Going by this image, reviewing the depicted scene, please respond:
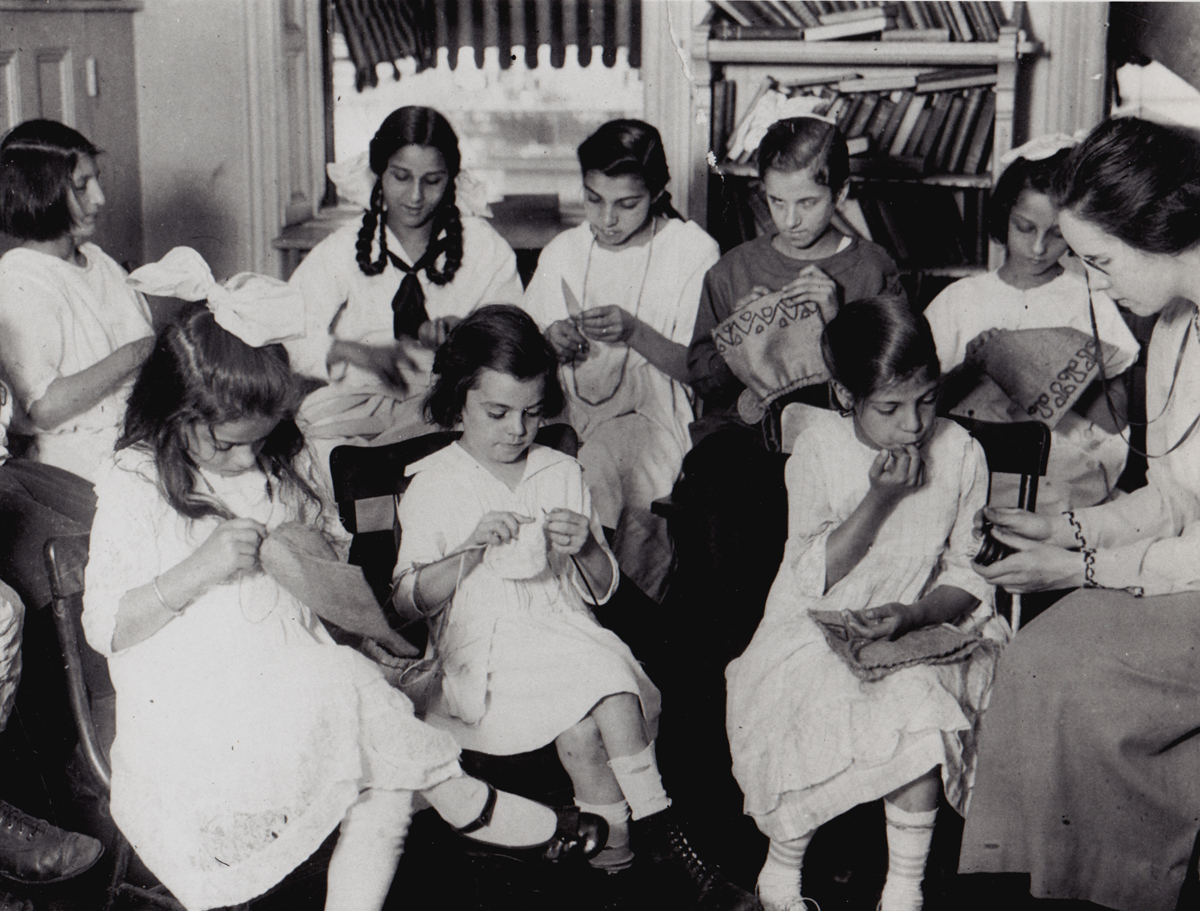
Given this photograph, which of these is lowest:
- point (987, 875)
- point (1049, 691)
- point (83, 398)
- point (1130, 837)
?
point (987, 875)

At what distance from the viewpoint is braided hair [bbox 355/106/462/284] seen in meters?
3.35

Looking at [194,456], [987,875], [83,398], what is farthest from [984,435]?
[83,398]

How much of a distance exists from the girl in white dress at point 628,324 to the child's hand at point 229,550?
130cm

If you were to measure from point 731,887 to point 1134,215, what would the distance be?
1.30m

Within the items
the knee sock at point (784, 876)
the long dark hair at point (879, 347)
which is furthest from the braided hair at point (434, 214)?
the knee sock at point (784, 876)

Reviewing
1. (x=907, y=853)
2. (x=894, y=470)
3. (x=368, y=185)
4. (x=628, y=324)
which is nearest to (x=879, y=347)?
(x=894, y=470)

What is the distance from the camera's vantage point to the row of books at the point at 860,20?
13.7 feet

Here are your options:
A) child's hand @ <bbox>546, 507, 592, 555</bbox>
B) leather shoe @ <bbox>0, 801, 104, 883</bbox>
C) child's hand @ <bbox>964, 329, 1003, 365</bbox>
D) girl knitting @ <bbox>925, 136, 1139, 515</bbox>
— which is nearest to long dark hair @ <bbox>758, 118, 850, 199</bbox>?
girl knitting @ <bbox>925, 136, 1139, 515</bbox>

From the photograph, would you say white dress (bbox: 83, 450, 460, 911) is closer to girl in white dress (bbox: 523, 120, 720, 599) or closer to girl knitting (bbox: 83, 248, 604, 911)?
girl knitting (bbox: 83, 248, 604, 911)

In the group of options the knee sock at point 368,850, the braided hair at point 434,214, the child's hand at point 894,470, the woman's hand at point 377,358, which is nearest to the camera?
the knee sock at point 368,850

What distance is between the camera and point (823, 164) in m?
3.16

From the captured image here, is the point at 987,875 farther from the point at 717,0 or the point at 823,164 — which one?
the point at 717,0

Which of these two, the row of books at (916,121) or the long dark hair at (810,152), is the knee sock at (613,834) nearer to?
the long dark hair at (810,152)

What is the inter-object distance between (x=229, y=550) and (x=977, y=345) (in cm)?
178
